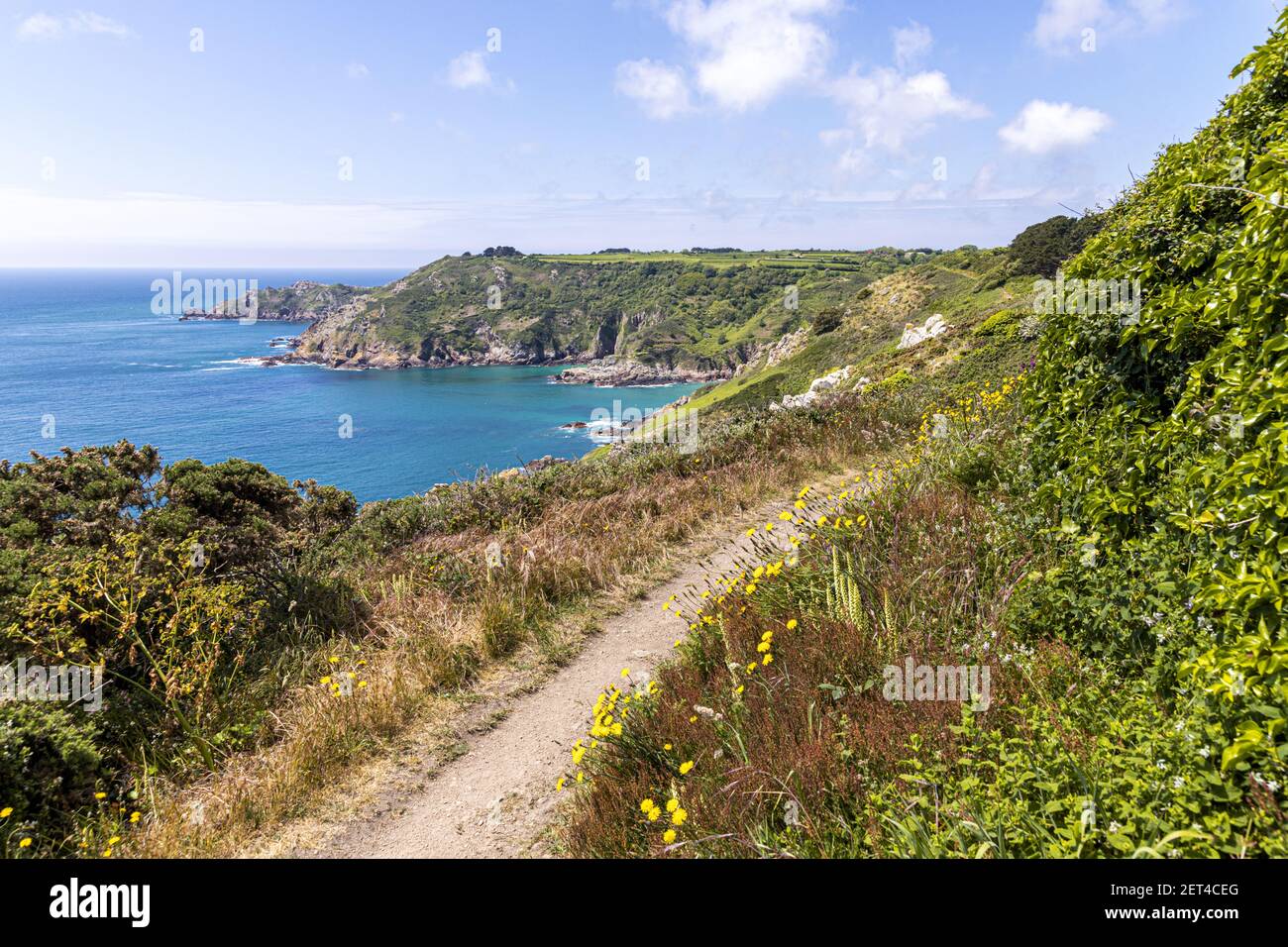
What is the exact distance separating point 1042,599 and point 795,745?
185 centimetres

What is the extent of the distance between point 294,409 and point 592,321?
85.6 meters

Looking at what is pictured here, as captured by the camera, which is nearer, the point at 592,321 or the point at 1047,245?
the point at 1047,245

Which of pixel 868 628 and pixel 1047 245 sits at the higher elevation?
pixel 1047 245

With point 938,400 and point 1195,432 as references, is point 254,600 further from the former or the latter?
point 938,400

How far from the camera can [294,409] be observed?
105688 millimetres

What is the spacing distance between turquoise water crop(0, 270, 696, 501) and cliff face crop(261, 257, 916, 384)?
402 inches

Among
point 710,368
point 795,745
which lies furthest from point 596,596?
A: point 710,368

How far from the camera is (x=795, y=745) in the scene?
3420mm


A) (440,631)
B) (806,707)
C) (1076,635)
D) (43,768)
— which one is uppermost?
(1076,635)

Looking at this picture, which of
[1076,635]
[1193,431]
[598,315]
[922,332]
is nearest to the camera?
[1193,431]

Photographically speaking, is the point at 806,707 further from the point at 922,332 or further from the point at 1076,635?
the point at 922,332

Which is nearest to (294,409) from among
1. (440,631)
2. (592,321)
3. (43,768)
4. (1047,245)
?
(592,321)

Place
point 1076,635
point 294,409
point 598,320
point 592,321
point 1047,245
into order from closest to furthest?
point 1076,635 < point 1047,245 < point 294,409 < point 598,320 < point 592,321

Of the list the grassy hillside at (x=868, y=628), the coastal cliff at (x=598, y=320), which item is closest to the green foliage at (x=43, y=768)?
the grassy hillside at (x=868, y=628)
